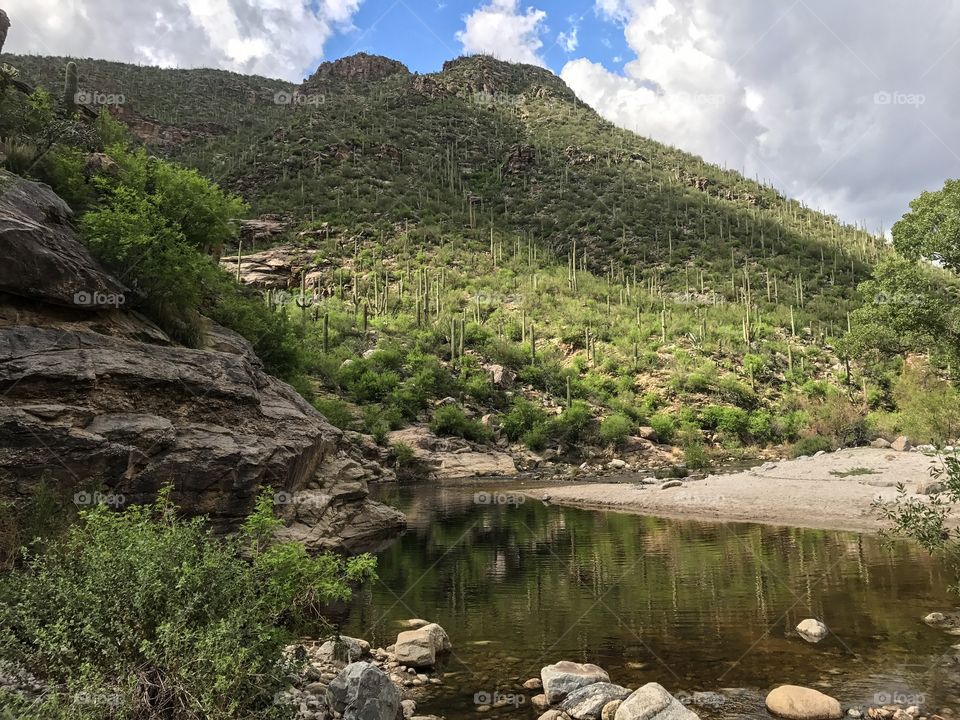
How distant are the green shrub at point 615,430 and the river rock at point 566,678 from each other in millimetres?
36456

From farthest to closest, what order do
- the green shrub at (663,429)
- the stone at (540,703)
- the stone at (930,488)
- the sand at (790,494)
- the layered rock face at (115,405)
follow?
the green shrub at (663,429) < the sand at (790,494) < the stone at (930,488) < the layered rock face at (115,405) < the stone at (540,703)

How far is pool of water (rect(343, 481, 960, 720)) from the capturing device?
311 inches

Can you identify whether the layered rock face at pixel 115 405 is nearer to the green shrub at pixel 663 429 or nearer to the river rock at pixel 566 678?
the river rock at pixel 566 678

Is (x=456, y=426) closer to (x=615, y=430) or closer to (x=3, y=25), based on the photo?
(x=615, y=430)

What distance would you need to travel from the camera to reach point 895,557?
46.3ft

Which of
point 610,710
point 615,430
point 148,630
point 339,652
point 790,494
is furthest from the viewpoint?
point 615,430

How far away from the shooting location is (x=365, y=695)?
6617 millimetres

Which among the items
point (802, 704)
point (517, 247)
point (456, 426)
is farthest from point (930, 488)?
point (517, 247)

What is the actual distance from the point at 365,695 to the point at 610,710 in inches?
111

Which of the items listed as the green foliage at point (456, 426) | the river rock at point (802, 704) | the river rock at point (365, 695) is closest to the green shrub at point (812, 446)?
the green foliage at point (456, 426)

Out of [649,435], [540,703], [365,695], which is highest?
[649,435]

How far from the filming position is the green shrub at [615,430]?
43.5 metres

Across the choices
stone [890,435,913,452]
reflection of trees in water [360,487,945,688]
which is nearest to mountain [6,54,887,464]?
stone [890,435,913,452]

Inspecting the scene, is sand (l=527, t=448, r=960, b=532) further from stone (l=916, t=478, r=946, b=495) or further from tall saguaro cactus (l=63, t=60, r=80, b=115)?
tall saguaro cactus (l=63, t=60, r=80, b=115)
